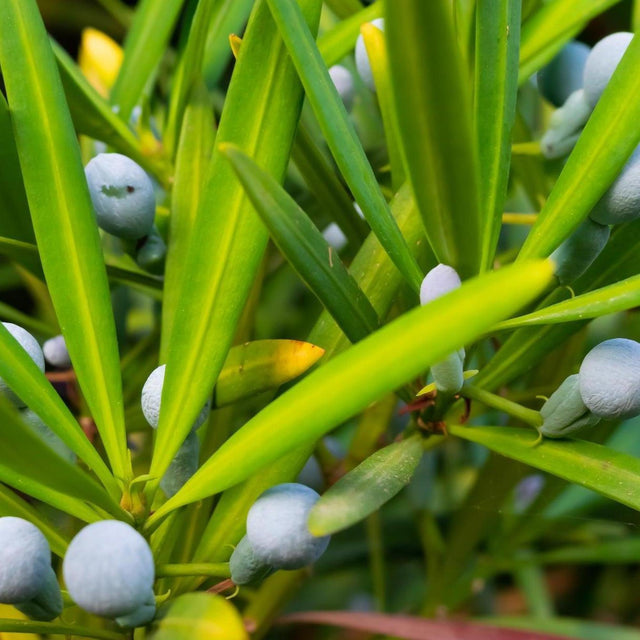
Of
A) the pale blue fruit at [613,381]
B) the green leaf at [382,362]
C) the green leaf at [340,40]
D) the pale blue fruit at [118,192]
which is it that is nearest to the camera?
the green leaf at [382,362]

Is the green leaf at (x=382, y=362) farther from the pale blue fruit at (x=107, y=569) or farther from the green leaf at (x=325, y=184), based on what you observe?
the green leaf at (x=325, y=184)

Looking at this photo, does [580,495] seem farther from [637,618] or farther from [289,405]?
[289,405]

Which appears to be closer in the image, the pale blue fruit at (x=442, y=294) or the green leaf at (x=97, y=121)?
the pale blue fruit at (x=442, y=294)

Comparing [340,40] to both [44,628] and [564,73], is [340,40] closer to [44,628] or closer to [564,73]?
[564,73]

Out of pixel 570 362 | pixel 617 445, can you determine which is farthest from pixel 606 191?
pixel 617 445

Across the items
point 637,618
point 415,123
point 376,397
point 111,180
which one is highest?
point 111,180

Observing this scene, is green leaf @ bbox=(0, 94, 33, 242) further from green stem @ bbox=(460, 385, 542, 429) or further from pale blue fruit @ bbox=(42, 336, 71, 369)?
green stem @ bbox=(460, 385, 542, 429)

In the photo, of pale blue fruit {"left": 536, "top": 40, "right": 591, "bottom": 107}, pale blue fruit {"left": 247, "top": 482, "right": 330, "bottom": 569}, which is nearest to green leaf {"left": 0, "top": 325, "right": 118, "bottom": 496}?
pale blue fruit {"left": 247, "top": 482, "right": 330, "bottom": 569}

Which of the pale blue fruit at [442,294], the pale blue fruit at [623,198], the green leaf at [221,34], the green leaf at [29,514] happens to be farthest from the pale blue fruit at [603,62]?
the green leaf at [29,514]
